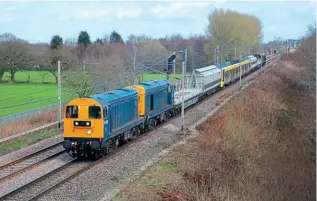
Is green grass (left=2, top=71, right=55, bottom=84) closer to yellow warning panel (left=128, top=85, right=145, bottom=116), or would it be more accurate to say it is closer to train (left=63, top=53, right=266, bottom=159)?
train (left=63, top=53, right=266, bottom=159)

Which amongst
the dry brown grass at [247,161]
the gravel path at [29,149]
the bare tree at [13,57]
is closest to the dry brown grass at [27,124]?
the gravel path at [29,149]

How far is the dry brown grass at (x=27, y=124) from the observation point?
92.8 ft

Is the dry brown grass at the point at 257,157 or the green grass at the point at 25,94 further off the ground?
the dry brown grass at the point at 257,157

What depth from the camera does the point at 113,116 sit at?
21.8 meters

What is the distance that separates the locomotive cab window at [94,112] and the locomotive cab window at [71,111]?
679 millimetres

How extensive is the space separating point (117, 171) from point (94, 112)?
2982mm

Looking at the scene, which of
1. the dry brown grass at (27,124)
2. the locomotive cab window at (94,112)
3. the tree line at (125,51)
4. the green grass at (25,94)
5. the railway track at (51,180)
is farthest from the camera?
the green grass at (25,94)

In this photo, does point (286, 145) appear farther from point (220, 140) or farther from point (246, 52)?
point (246, 52)

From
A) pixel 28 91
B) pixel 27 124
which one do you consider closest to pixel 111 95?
pixel 27 124

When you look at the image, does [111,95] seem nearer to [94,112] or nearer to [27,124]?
[94,112]

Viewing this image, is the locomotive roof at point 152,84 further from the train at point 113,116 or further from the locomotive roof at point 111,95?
the locomotive roof at point 111,95

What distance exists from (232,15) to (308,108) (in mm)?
58014

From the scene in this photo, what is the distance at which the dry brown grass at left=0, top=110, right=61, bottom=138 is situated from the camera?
2828 centimetres

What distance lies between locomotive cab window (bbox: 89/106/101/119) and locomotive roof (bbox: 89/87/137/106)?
0.35 metres
